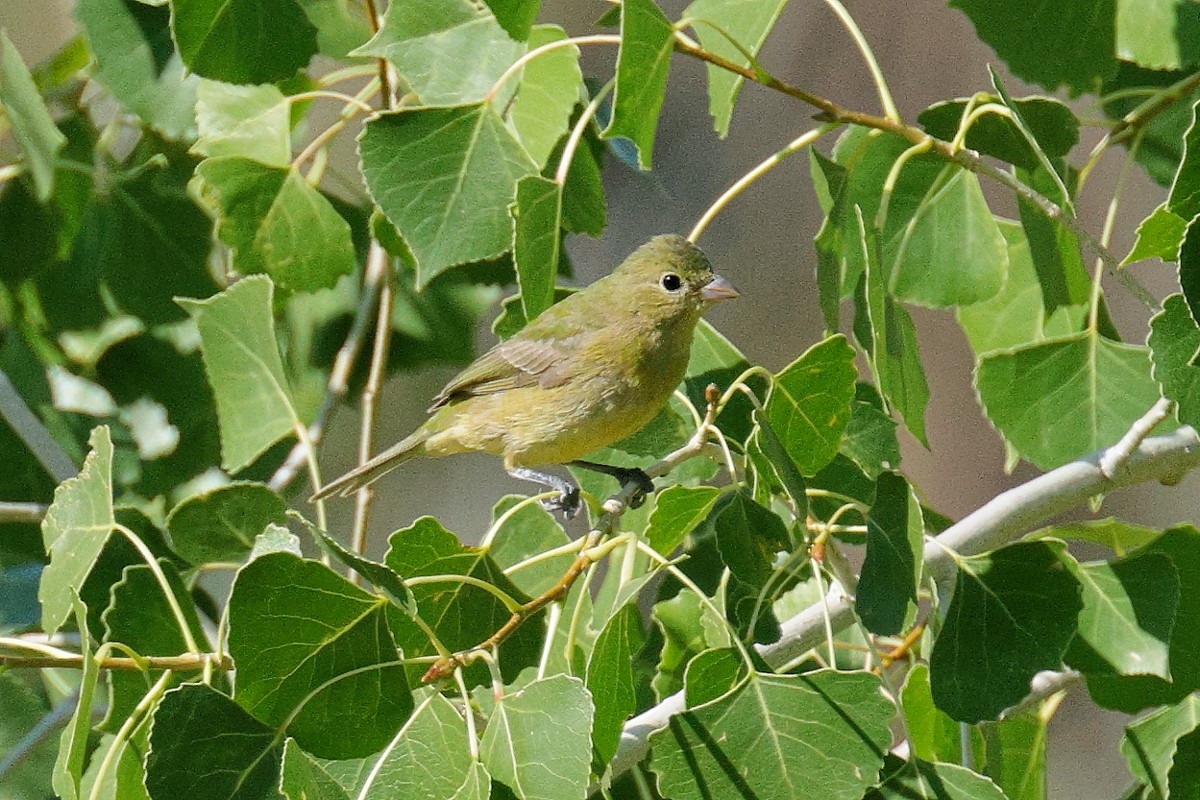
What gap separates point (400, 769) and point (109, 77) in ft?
4.71

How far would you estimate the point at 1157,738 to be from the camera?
1729 millimetres

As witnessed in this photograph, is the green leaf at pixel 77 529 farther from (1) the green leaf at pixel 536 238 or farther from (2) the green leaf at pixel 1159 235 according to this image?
(2) the green leaf at pixel 1159 235

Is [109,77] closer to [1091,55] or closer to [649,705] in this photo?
[649,705]

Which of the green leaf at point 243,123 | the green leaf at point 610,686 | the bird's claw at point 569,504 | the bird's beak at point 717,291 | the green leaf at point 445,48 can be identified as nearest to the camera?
the green leaf at point 610,686

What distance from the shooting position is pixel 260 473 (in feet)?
8.54

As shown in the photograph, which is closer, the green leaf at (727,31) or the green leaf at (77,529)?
the green leaf at (77,529)

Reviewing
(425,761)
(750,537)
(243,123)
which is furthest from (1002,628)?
(243,123)

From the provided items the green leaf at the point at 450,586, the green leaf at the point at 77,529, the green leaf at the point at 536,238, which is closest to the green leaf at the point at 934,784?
the green leaf at the point at 450,586

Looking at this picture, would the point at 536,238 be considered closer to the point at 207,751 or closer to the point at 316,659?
the point at 316,659

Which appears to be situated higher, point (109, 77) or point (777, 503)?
point (109, 77)

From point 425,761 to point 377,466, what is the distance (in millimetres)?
1433

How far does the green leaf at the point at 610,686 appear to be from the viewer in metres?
1.44

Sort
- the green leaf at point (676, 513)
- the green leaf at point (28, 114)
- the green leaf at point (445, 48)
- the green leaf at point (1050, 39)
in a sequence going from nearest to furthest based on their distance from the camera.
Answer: the green leaf at point (676, 513)
the green leaf at point (445, 48)
the green leaf at point (1050, 39)
the green leaf at point (28, 114)

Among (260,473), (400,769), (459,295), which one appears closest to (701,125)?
(459,295)
